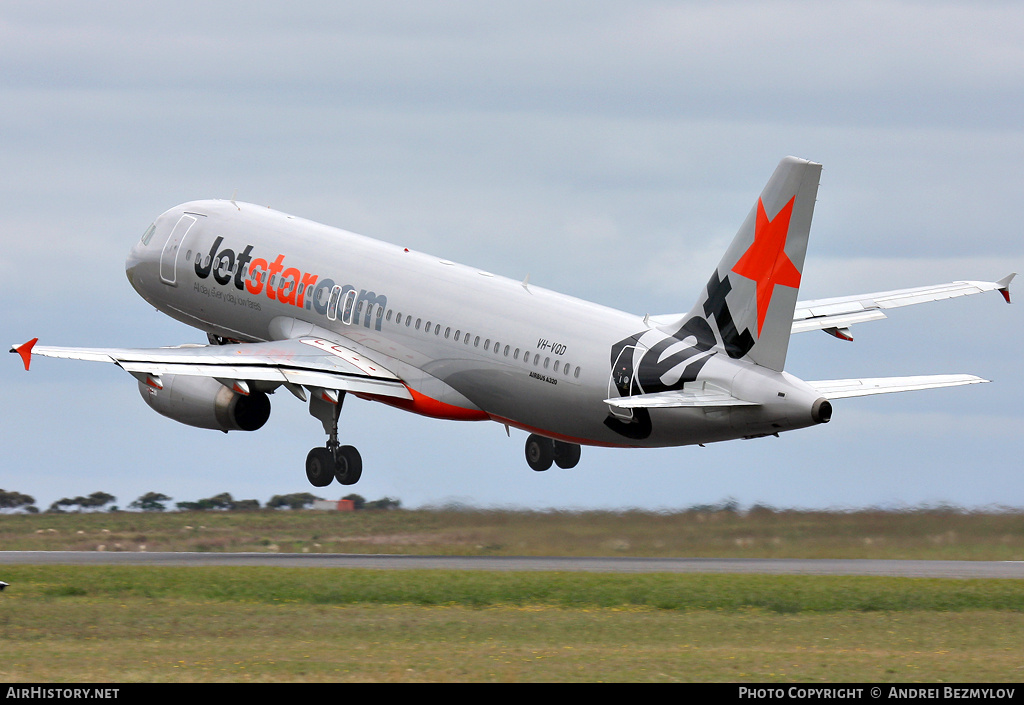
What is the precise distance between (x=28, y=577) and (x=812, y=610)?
664 inches

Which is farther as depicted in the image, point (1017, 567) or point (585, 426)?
point (585, 426)

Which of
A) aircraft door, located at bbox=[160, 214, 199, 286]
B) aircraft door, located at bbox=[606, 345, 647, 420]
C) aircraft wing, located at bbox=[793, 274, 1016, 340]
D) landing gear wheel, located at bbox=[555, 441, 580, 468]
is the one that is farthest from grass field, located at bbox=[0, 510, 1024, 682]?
aircraft door, located at bbox=[160, 214, 199, 286]

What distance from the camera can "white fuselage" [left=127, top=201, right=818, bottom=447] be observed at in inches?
1544

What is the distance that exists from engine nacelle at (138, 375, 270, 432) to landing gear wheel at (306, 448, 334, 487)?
1910mm

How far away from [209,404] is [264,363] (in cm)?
220

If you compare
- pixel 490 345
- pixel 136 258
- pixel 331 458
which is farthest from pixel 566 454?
pixel 136 258

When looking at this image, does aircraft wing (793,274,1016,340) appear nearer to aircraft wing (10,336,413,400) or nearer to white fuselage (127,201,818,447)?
white fuselage (127,201,818,447)

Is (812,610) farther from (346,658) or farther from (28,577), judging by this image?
(28,577)

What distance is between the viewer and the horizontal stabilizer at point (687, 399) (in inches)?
1443

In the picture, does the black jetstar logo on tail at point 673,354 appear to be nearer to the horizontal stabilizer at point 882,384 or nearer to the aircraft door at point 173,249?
the horizontal stabilizer at point 882,384

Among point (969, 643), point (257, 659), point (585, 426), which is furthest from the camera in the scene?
point (585, 426)

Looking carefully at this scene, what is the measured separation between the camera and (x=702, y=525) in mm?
43094

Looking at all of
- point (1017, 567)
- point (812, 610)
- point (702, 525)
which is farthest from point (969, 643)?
point (702, 525)
